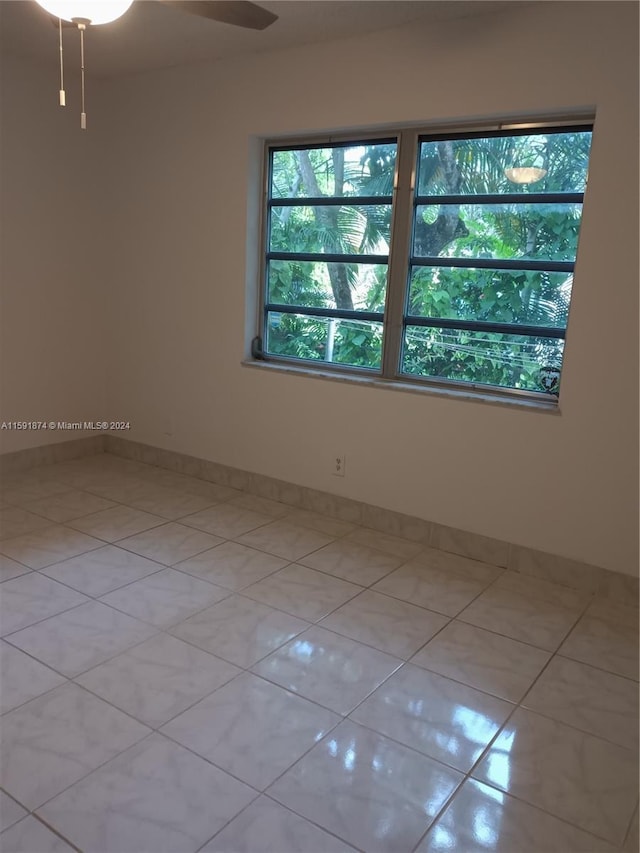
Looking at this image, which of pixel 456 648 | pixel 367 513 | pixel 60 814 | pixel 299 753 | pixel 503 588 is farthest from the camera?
pixel 367 513

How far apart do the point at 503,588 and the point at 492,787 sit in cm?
123

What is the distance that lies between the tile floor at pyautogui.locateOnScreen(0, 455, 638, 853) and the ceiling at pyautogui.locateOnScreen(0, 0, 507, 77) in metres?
2.47

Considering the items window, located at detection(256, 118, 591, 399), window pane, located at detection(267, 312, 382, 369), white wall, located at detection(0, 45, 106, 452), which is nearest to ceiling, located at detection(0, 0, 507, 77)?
white wall, located at detection(0, 45, 106, 452)

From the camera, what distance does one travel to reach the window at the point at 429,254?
2959 mm

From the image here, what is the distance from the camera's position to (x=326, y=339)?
3705mm

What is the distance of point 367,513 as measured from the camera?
3539 millimetres

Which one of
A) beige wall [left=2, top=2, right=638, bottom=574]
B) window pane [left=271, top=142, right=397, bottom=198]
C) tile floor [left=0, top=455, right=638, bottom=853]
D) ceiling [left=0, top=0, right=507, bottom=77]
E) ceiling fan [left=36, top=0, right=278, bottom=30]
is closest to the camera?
tile floor [left=0, top=455, right=638, bottom=853]

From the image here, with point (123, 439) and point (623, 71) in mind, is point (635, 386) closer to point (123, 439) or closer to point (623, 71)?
point (623, 71)

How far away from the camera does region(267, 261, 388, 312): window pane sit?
11.4 ft

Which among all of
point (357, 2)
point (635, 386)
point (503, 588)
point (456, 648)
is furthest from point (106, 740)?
point (357, 2)

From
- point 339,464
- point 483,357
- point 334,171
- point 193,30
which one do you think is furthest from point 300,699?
point 193,30

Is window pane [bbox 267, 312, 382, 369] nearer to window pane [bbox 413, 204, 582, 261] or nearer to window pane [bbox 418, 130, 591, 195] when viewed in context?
window pane [bbox 413, 204, 582, 261]

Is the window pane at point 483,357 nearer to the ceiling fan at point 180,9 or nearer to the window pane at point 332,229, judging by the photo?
the window pane at point 332,229

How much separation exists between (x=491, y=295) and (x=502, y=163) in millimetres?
610
